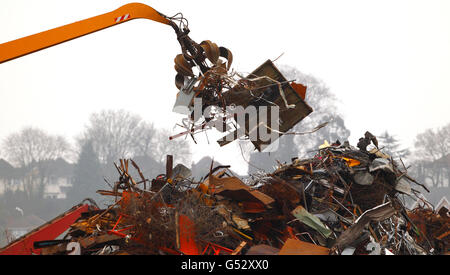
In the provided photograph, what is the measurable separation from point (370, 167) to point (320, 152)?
3.95 ft

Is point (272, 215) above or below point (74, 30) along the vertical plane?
below

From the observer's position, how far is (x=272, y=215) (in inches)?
215

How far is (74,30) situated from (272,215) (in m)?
4.08

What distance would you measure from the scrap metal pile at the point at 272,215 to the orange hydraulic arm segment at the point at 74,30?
92.6 inches

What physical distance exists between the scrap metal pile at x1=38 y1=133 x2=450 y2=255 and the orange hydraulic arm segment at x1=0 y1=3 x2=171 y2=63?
2.35 metres

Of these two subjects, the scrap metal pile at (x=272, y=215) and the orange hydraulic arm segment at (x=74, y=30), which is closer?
the scrap metal pile at (x=272, y=215)

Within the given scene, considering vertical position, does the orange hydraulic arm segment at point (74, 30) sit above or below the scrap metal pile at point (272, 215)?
above

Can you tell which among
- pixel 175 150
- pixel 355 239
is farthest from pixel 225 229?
pixel 175 150

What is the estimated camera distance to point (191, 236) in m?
4.61

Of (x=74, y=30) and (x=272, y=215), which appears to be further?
(x=272, y=215)

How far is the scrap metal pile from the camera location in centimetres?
466

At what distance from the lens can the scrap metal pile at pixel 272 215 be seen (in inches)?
183

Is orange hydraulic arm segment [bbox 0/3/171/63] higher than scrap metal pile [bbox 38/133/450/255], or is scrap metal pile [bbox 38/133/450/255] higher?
orange hydraulic arm segment [bbox 0/3/171/63]
